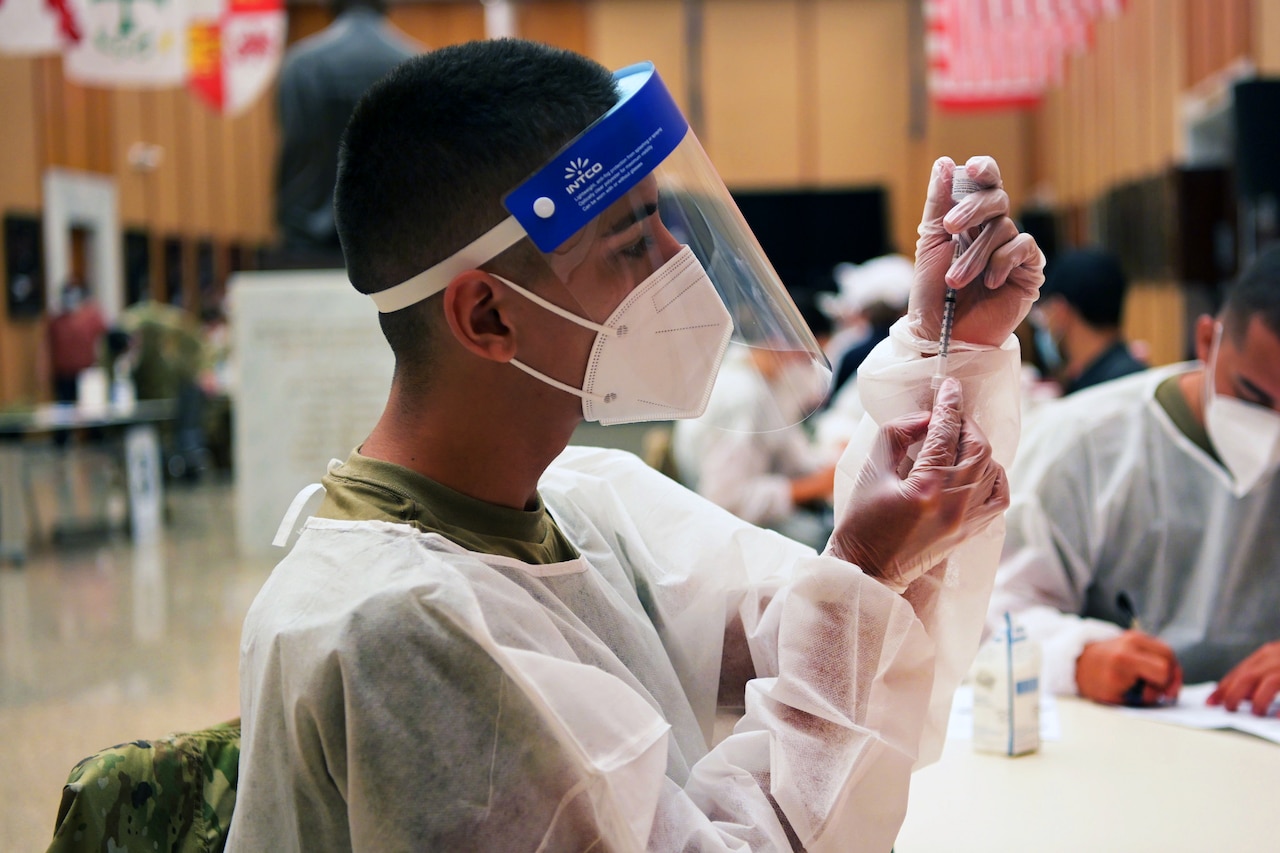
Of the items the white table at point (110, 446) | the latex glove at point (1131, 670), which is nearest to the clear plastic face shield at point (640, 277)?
the latex glove at point (1131, 670)

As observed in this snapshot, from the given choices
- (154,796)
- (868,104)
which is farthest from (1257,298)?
(868,104)

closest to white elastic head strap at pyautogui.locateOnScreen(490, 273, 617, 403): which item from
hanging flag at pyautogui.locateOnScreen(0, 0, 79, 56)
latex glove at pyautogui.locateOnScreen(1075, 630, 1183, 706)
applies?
latex glove at pyautogui.locateOnScreen(1075, 630, 1183, 706)

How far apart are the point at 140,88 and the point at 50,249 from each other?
3018 mm

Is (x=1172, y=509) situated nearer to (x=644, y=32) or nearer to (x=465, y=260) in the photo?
(x=465, y=260)

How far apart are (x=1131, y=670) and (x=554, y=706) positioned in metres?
1.26

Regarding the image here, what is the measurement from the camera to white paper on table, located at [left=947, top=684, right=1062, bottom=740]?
Result: 1867 millimetres

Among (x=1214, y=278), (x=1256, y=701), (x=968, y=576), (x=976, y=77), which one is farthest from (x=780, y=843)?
(x=976, y=77)

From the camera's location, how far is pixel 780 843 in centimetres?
119

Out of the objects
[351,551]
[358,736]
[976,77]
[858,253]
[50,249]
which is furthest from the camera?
[858,253]

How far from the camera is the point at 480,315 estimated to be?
1.27 m

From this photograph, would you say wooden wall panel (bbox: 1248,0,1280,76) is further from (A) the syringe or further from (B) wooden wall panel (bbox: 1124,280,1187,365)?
(A) the syringe

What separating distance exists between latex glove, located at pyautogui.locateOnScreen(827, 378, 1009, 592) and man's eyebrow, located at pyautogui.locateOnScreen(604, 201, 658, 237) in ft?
1.20

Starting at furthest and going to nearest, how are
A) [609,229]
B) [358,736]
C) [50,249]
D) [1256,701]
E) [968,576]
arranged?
[50,249], [1256,701], [968,576], [609,229], [358,736]

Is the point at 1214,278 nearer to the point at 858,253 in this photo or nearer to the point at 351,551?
the point at 351,551
